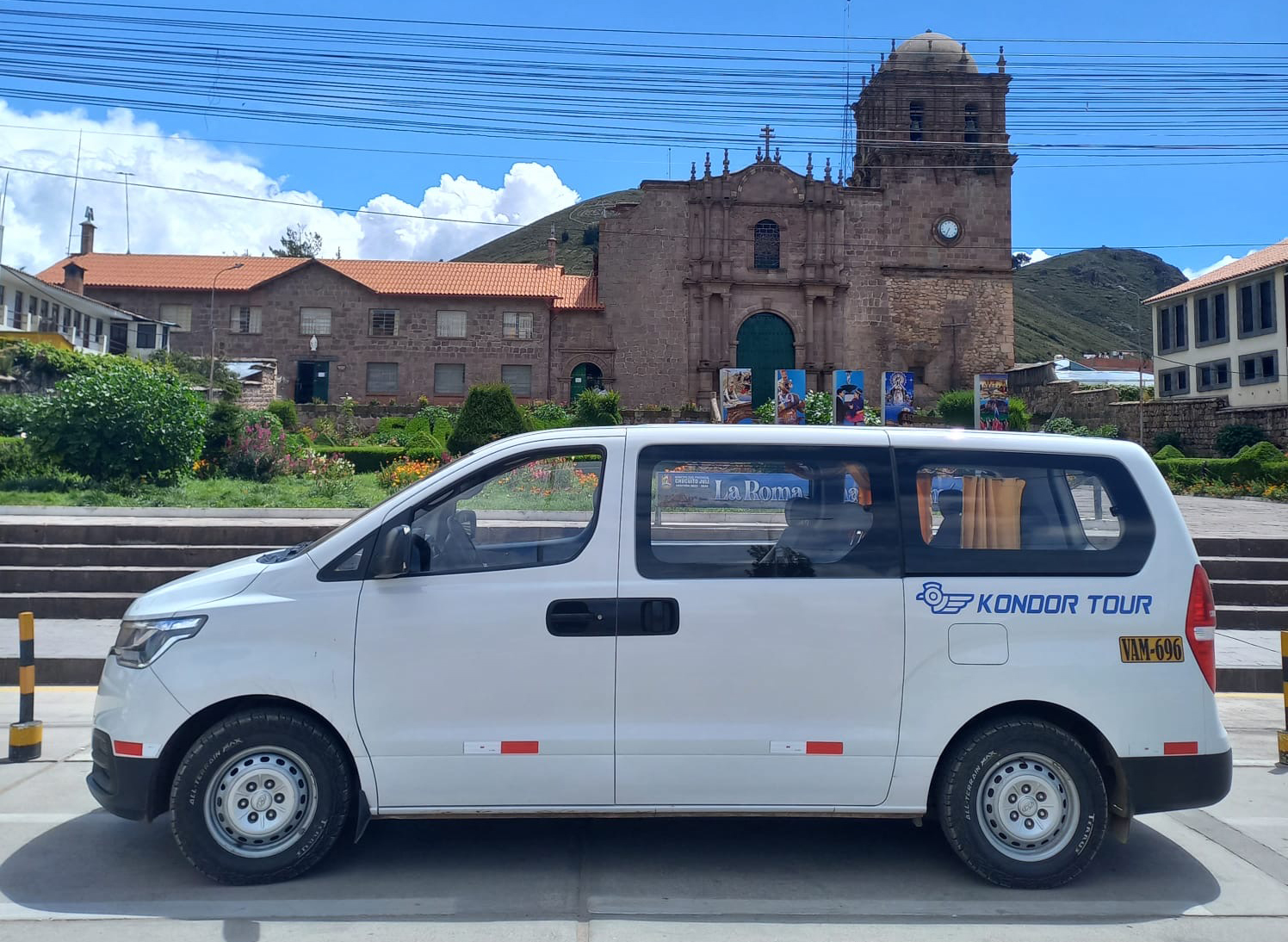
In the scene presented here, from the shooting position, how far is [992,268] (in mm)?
47312

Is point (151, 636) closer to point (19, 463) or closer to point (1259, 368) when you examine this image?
point (19, 463)

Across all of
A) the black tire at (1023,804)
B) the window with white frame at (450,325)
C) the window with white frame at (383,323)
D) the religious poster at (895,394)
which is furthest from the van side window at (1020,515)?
the window with white frame at (383,323)

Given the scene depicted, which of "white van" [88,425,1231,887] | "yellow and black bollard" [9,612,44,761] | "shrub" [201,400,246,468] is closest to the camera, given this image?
"white van" [88,425,1231,887]

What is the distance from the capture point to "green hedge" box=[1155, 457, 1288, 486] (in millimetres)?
23703

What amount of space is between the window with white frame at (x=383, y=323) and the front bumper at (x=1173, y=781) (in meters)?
43.0

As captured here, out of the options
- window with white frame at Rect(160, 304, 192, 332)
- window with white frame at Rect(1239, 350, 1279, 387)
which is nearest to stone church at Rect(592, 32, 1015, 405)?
window with white frame at Rect(1239, 350, 1279, 387)

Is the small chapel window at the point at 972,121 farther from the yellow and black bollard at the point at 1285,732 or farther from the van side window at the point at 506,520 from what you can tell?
the van side window at the point at 506,520

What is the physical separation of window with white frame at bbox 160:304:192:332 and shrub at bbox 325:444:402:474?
24014 millimetres

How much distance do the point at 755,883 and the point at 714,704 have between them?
3.10ft

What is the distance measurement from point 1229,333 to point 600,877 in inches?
1780

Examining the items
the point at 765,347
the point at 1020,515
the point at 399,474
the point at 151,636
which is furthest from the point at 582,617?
the point at 765,347

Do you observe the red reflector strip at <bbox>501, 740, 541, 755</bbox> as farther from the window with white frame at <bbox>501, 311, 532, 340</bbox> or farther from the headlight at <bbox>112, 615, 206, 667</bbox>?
the window with white frame at <bbox>501, 311, 532, 340</bbox>

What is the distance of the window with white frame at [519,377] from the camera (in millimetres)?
44750

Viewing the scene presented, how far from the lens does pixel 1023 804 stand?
15.1 ft
